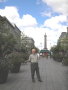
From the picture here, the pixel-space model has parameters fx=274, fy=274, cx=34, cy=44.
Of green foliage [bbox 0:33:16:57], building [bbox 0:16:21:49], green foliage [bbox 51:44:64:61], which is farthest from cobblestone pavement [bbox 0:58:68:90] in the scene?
green foliage [bbox 51:44:64:61]

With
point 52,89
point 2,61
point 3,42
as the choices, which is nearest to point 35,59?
point 2,61

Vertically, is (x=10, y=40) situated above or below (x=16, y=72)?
above

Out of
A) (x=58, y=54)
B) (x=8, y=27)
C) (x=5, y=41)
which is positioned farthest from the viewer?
(x=58, y=54)

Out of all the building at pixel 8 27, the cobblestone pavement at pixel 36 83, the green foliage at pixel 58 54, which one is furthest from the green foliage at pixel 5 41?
the green foliage at pixel 58 54

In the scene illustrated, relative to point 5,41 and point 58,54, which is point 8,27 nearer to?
point 5,41

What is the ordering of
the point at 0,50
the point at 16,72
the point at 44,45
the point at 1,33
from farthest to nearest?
the point at 44,45 < the point at 16,72 < the point at 0,50 < the point at 1,33

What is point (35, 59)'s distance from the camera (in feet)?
49.5

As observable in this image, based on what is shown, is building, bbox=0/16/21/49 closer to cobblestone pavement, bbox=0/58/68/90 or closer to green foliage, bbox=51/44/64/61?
cobblestone pavement, bbox=0/58/68/90

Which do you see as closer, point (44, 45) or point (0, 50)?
point (0, 50)

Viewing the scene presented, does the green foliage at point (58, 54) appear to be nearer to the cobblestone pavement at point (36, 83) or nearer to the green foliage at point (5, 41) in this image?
the green foliage at point (5, 41)

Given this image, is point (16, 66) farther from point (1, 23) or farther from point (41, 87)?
point (41, 87)

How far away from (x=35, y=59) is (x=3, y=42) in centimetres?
464

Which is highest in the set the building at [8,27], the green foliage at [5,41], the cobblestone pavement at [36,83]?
the building at [8,27]

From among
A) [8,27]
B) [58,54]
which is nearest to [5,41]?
[8,27]
